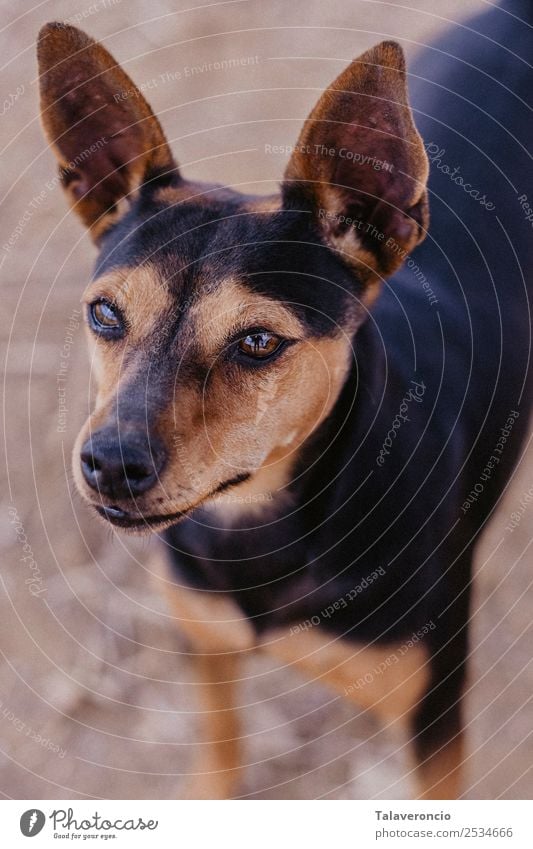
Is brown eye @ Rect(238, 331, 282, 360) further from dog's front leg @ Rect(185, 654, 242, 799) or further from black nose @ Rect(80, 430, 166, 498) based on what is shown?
dog's front leg @ Rect(185, 654, 242, 799)

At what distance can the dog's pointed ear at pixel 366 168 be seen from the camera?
73 centimetres

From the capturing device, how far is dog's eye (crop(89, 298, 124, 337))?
803mm

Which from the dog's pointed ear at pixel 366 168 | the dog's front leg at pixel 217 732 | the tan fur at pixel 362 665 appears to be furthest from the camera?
the dog's front leg at pixel 217 732

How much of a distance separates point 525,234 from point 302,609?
0.63 metres

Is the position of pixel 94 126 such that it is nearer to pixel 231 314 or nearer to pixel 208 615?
pixel 231 314

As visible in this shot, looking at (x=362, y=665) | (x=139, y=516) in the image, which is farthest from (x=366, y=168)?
(x=362, y=665)

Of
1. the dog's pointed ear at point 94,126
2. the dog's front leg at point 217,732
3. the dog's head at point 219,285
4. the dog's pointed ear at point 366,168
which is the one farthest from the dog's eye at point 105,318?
the dog's front leg at point 217,732

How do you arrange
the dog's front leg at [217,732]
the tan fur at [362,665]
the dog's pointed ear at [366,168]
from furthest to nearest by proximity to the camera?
the dog's front leg at [217,732] < the tan fur at [362,665] < the dog's pointed ear at [366,168]

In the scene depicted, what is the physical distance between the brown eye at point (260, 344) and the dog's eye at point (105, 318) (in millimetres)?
133

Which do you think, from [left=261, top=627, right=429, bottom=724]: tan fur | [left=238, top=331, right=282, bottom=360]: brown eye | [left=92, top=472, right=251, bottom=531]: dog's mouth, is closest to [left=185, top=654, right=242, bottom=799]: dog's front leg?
[left=261, top=627, right=429, bottom=724]: tan fur

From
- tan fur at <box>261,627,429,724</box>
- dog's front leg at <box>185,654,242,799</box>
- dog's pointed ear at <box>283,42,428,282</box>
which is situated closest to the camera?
dog's pointed ear at <box>283,42,428,282</box>

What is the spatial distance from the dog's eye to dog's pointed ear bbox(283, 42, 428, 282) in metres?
0.22

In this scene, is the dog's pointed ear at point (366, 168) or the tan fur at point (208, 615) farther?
the tan fur at point (208, 615)

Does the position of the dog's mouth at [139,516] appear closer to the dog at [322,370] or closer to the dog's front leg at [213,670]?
the dog at [322,370]
